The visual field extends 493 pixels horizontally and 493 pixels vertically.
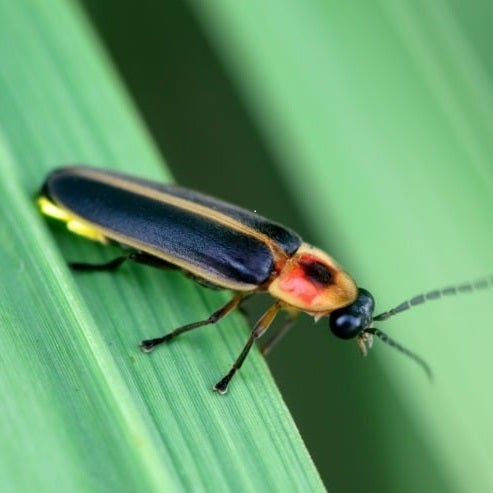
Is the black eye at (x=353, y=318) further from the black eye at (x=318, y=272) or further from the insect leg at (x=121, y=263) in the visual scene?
the insect leg at (x=121, y=263)

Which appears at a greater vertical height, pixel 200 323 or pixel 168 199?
pixel 168 199

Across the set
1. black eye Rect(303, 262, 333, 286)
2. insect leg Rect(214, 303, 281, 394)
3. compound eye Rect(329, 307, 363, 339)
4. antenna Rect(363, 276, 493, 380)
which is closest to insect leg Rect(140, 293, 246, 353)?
insect leg Rect(214, 303, 281, 394)

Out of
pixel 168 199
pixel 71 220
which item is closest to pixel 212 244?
pixel 168 199

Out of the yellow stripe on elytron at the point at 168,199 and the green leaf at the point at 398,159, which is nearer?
the yellow stripe on elytron at the point at 168,199

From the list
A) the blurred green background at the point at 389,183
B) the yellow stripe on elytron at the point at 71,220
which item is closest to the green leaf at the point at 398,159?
the blurred green background at the point at 389,183

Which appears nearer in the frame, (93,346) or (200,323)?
(93,346)

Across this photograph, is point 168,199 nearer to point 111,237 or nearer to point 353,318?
point 111,237
